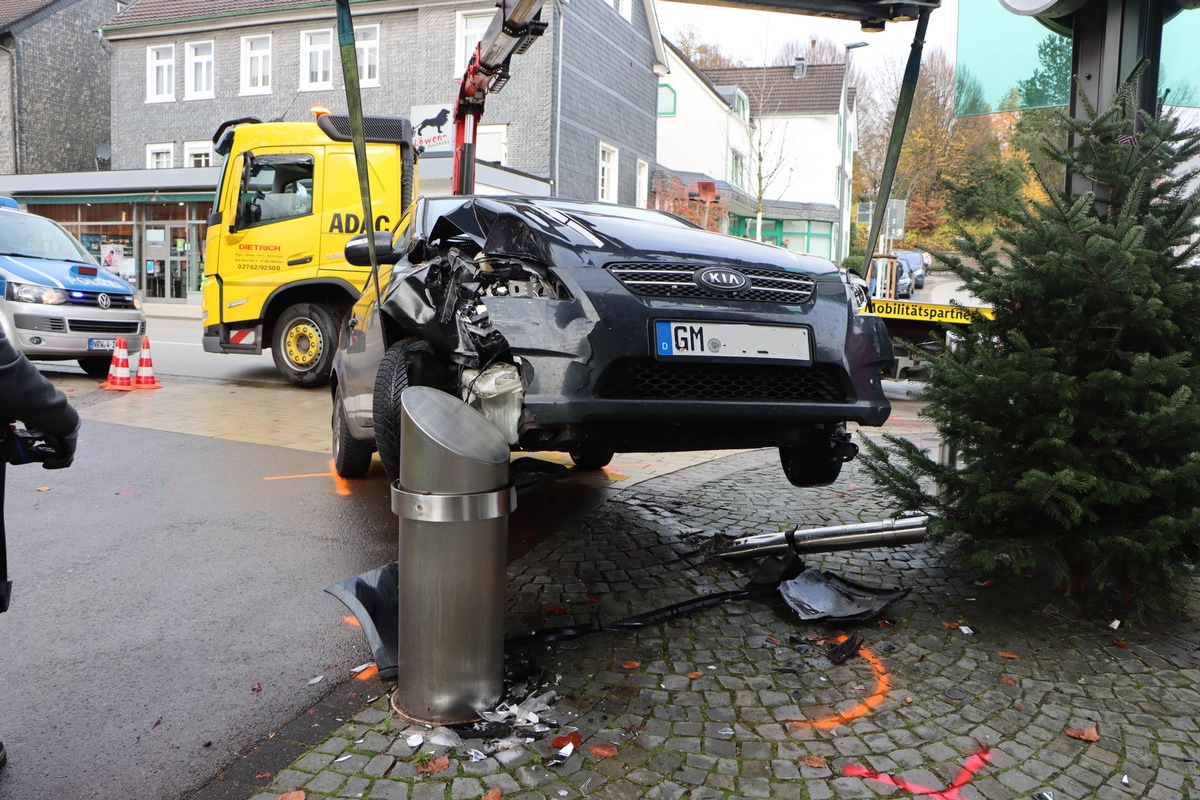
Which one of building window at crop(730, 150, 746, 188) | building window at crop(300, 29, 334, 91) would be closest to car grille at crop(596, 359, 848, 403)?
building window at crop(300, 29, 334, 91)

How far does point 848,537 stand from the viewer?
4.07m

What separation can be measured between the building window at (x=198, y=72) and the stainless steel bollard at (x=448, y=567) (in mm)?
29405

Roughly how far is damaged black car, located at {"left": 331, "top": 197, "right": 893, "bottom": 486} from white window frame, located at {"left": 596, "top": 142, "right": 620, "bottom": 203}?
24746 mm

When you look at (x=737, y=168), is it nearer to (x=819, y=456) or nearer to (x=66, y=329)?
(x=66, y=329)

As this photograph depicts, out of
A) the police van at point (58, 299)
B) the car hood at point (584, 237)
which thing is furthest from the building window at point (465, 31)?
the car hood at point (584, 237)

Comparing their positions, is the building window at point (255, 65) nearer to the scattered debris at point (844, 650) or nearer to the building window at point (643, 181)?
the building window at point (643, 181)

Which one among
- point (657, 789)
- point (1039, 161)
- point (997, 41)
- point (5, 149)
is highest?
point (5, 149)

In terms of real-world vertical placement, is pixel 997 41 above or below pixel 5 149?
below

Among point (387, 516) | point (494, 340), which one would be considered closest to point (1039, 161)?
point (494, 340)

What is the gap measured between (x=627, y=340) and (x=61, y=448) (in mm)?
1769

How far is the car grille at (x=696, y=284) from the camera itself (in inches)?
138

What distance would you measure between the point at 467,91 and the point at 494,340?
314 inches

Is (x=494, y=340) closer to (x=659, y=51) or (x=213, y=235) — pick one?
(x=213, y=235)

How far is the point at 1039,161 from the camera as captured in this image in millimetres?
3869
